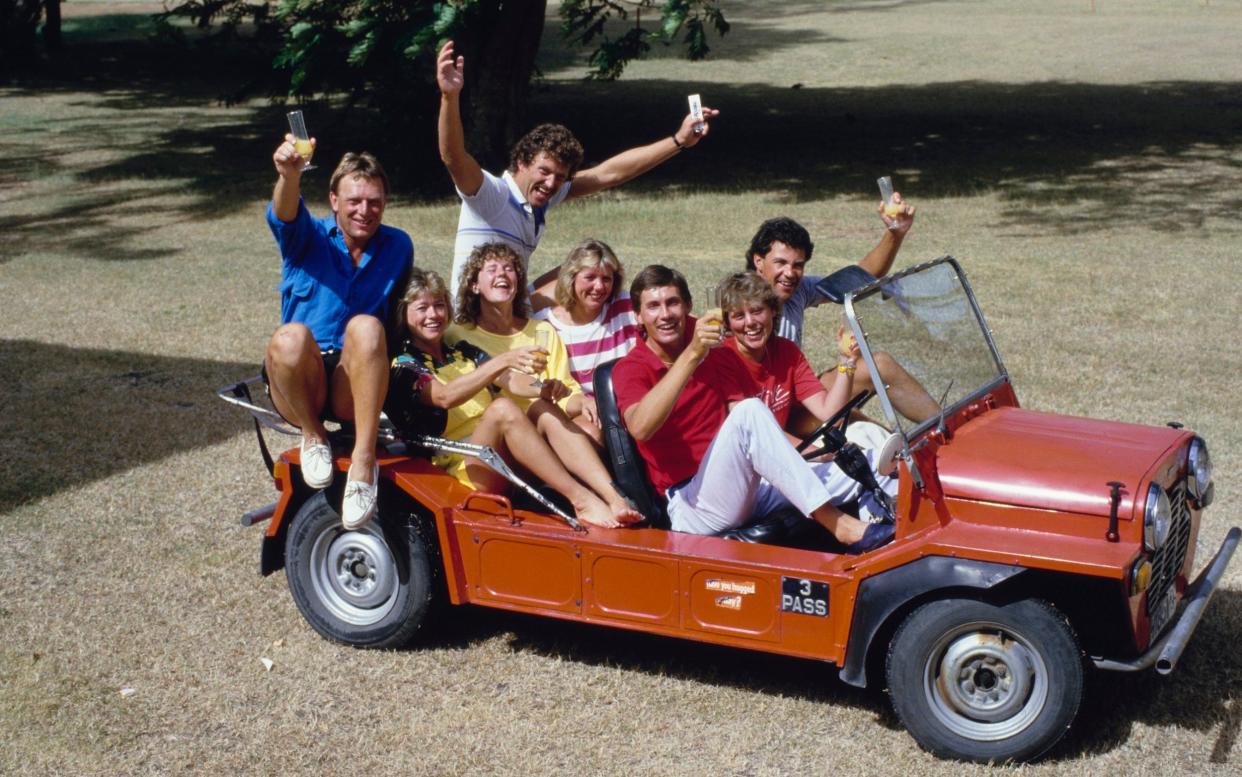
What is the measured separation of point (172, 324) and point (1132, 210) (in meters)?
9.46

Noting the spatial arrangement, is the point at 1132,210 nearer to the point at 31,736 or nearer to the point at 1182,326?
the point at 1182,326

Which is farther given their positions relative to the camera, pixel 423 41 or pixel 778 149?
pixel 778 149

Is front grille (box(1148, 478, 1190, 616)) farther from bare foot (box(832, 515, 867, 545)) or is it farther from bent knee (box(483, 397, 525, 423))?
bent knee (box(483, 397, 525, 423))

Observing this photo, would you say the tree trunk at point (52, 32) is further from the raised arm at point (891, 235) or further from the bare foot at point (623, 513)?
the bare foot at point (623, 513)

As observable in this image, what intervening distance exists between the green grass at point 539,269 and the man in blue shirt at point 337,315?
793mm

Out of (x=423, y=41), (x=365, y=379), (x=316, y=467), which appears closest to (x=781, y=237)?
(x=365, y=379)

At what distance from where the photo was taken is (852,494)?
479cm

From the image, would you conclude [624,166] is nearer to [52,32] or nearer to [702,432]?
[702,432]

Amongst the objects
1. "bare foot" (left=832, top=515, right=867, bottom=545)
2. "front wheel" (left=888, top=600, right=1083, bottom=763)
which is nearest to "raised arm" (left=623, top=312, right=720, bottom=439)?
"bare foot" (left=832, top=515, right=867, bottom=545)

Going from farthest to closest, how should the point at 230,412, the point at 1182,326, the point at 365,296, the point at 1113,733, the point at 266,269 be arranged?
the point at 266,269
the point at 1182,326
the point at 230,412
the point at 365,296
the point at 1113,733

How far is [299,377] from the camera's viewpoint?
4914mm

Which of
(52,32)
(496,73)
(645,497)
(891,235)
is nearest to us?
(645,497)

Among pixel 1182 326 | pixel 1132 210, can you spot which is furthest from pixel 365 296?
pixel 1132 210

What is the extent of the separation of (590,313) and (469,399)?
2.54 feet
